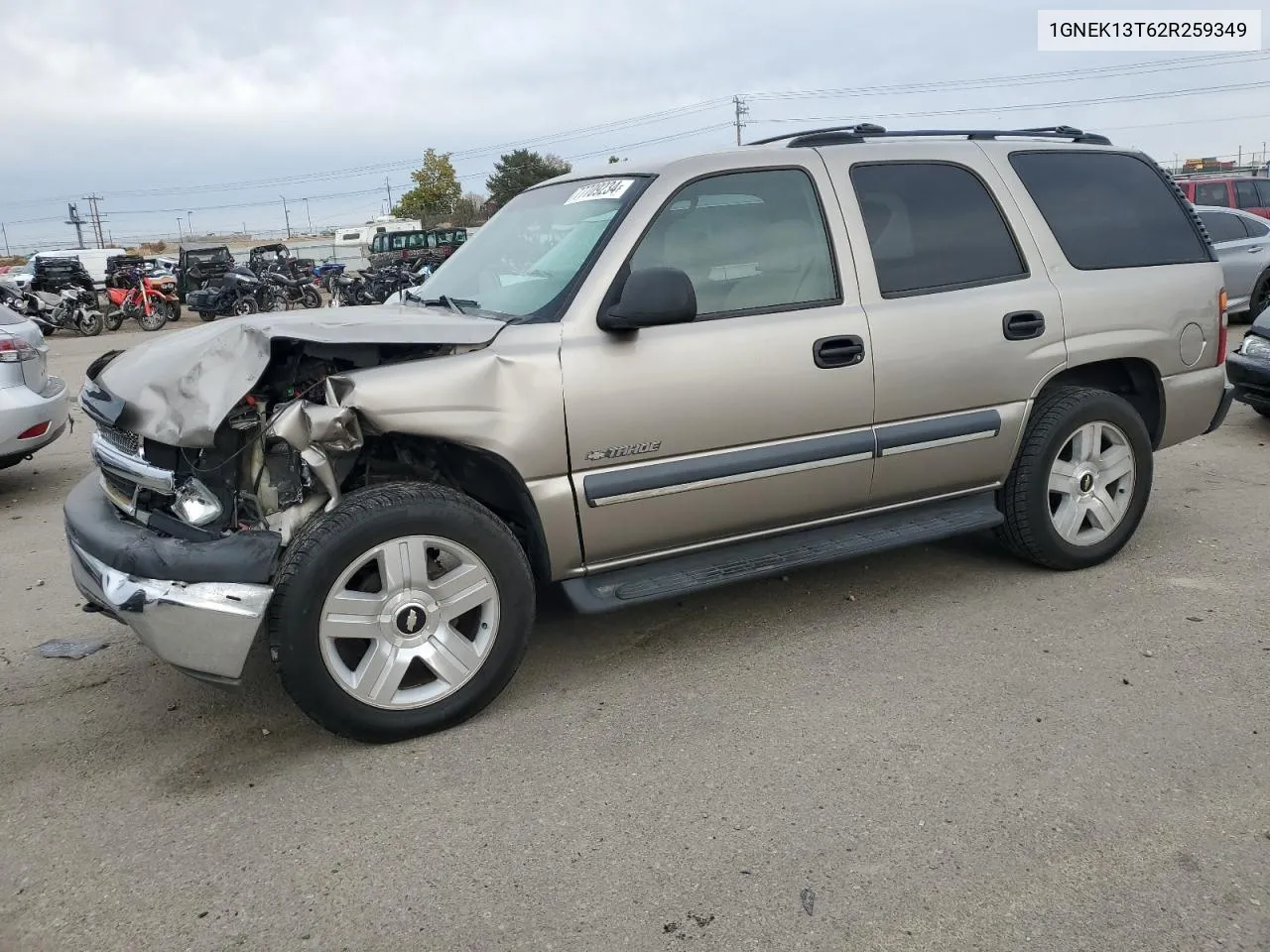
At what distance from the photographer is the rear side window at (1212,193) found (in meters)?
16.6

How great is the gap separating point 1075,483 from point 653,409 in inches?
85.3

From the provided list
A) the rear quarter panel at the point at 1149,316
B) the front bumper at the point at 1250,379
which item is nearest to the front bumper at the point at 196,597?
the rear quarter panel at the point at 1149,316

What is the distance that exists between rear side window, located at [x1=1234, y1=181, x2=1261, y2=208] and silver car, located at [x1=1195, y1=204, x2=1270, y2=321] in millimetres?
5238

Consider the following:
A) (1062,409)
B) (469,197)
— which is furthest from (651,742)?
(469,197)

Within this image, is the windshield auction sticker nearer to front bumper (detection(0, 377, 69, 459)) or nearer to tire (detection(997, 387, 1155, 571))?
tire (detection(997, 387, 1155, 571))

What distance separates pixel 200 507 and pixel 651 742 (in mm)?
1620

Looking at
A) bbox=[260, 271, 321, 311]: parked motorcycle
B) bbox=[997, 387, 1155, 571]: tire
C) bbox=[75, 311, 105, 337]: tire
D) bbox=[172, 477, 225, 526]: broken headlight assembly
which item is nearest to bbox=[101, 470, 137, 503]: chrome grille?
bbox=[172, 477, 225, 526]: broken headlight assembly

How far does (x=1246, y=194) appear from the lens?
54.7ft

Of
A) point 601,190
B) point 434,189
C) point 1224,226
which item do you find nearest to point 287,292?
point 1224,226

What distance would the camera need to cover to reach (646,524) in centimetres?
358

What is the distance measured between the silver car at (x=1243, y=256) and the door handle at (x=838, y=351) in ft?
32.8

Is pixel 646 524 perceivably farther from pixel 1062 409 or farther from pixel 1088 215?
pixel 1088 215

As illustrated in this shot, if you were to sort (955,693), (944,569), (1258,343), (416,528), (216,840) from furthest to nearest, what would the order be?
(1258,343), (944,569), (955,693), (416,528), (216,840)

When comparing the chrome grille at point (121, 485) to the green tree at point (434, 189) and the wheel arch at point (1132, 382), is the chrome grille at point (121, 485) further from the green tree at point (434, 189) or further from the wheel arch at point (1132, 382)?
the green tree at point (434, 189)
